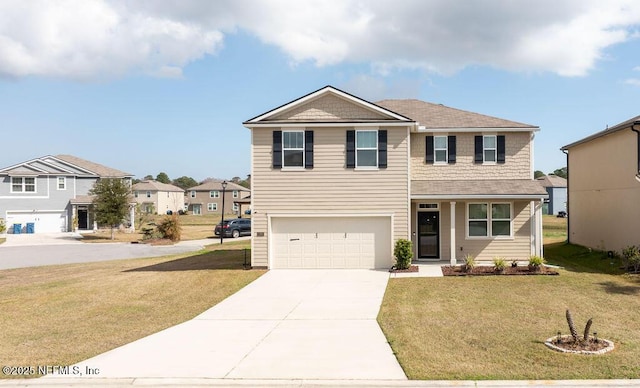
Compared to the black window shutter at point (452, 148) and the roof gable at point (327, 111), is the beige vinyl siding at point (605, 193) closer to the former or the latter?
the black window shutter at point (452, 148)

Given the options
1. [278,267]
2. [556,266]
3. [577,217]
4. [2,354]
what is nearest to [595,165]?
[577,217]

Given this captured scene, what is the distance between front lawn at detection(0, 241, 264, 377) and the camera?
33.9ft

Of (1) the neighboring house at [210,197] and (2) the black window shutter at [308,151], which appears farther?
(1) the neighboring house at [210,197]

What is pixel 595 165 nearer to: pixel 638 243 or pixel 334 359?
pixel 638 243

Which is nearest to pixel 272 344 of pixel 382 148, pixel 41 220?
pixel 382 148

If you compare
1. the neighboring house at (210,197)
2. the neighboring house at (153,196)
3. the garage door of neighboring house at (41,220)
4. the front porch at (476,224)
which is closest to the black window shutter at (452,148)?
the front porch at (476,224)

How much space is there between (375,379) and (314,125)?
13.2 metres

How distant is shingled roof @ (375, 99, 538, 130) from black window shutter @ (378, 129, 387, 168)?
2554 mm

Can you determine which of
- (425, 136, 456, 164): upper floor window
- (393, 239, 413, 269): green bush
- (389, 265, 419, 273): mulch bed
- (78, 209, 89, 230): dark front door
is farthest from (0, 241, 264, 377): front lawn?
(78, 209, 89, 230): dark front door

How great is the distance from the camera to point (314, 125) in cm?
1977

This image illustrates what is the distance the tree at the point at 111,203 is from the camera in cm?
4019

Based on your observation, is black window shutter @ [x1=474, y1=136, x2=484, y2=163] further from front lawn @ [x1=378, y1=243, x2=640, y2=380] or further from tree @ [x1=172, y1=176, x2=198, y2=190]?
tree @ [x1=172, y1=176, x2=198, y2=190]

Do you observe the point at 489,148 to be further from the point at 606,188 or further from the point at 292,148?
the point at 292,148

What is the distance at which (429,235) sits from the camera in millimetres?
21328
